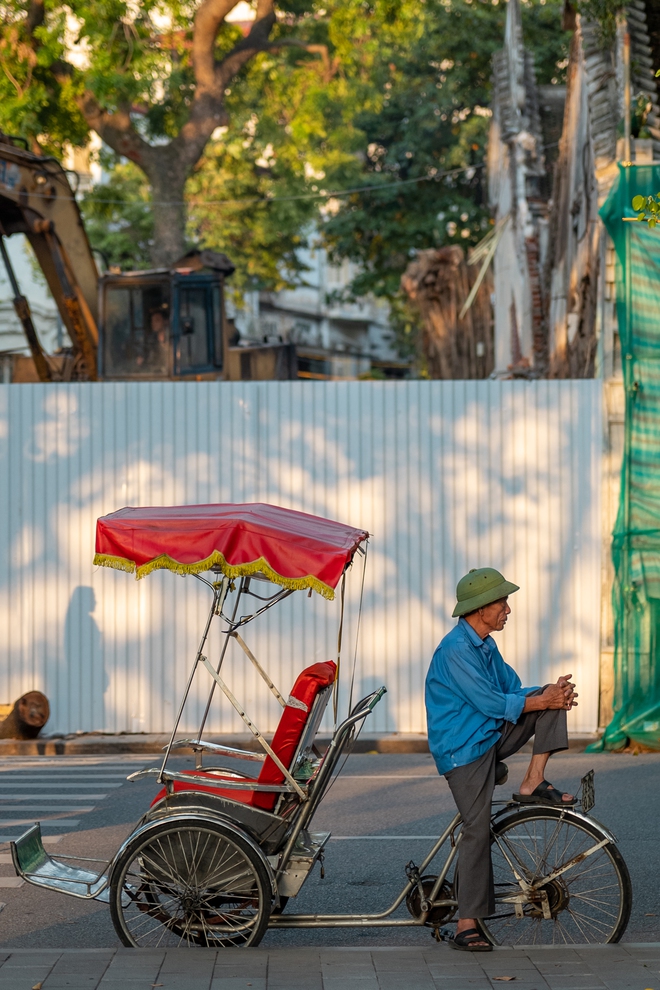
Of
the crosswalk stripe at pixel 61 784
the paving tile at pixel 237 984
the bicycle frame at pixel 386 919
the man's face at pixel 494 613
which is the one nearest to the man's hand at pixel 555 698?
the man's face at pixel 494 613

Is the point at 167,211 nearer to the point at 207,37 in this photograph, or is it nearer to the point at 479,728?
→ the point at 207,37

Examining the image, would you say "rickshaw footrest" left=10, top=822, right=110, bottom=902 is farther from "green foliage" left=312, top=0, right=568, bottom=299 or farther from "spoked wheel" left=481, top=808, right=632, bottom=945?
"green foliage" left=312, top=0, right=568, bottom=299

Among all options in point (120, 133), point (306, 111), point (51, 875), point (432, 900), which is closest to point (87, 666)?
point (51, 875)

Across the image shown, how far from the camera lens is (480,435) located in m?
11.8

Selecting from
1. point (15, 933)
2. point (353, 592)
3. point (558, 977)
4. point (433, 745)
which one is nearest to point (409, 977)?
point (558, 977)

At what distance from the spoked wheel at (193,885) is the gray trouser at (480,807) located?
34.1 inches

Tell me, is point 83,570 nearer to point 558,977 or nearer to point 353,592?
point 353,592

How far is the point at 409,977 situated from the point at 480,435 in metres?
7.44

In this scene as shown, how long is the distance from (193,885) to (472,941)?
1.25 m

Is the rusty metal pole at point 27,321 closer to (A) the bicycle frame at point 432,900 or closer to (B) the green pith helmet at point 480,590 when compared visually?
(B) the green pith helmet at point 480,590

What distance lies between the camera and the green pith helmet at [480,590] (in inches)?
210

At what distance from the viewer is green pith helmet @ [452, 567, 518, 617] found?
17.5ft

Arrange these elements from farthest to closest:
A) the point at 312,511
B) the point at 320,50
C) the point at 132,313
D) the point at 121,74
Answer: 1. the point at 320,50
2. the point at 121,74
3. the point at 132,313
4. the point at 312,511

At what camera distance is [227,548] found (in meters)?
5.41
